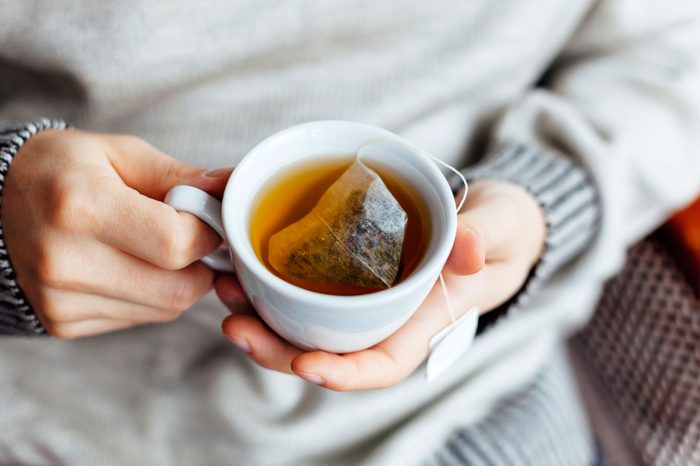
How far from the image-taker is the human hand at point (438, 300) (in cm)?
51

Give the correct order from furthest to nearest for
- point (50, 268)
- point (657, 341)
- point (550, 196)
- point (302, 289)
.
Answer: point (657, 341) < point (550, 196) < point (50, 268) < point (302, 289)

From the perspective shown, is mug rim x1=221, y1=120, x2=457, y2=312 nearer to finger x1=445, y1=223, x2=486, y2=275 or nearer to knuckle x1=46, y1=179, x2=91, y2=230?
finger x1=445, y1=223, x2=486, y2=275

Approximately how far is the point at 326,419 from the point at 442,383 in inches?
6.1

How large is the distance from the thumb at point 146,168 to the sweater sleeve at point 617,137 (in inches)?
14.2

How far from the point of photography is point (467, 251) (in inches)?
19.6

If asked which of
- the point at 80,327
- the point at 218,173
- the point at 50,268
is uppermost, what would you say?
the point at 218,173

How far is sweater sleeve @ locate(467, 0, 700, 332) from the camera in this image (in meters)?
0.77

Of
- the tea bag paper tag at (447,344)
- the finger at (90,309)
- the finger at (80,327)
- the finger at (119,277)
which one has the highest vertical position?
the finger at (119,277)

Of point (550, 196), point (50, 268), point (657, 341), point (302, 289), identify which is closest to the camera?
point (302, 289)

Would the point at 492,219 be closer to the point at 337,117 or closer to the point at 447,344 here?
the point at 447,344

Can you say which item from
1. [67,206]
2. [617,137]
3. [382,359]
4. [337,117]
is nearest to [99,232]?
[67,206]

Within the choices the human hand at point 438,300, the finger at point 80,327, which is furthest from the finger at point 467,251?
the finger at point 80,327

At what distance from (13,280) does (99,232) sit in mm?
153

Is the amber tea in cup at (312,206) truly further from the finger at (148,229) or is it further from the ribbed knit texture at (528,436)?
the ribbed knit texture at (528,436)
